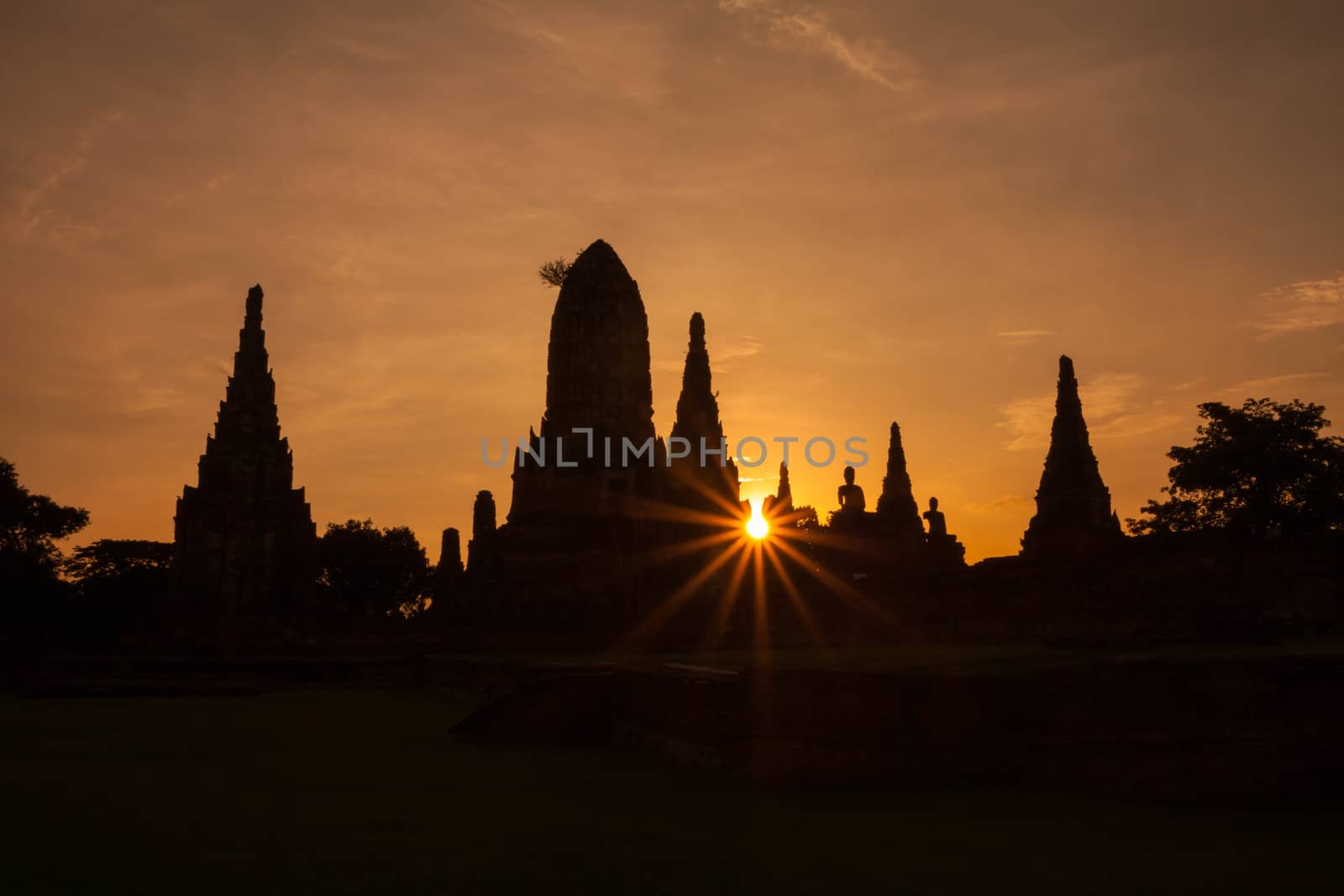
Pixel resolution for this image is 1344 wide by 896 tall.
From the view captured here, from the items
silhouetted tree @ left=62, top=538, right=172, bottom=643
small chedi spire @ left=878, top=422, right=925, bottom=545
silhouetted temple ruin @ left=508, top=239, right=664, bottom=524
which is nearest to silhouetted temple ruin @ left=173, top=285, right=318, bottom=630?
silhouetted tree @ left=62, top=538, right=172, bottom=643

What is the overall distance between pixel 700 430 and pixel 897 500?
689 cm

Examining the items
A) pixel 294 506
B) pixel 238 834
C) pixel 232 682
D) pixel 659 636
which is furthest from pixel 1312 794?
pixel 294 506

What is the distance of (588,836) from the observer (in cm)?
559

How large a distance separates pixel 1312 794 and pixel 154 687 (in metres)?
16.0

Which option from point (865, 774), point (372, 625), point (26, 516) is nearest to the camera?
point (865, 774)

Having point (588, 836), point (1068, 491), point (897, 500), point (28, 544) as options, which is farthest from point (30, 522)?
point (588, 836)

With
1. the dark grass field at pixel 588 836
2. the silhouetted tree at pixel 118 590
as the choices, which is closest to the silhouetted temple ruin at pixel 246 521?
the silhouetted tree at pixel 118 590

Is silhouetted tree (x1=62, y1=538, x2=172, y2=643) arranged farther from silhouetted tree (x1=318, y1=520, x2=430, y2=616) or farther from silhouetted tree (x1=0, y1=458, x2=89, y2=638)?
silhouetted tree (x1=318, y1=520, x2=430, y2=616)

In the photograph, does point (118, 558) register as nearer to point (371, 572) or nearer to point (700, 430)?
point (371, 572)

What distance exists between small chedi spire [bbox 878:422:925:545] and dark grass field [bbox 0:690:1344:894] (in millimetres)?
28321

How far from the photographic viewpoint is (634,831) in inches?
224

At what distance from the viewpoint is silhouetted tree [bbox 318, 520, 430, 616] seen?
176 ft

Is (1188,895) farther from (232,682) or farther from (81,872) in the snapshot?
(232,682)

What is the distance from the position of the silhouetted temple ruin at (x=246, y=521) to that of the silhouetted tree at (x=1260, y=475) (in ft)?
71.4
